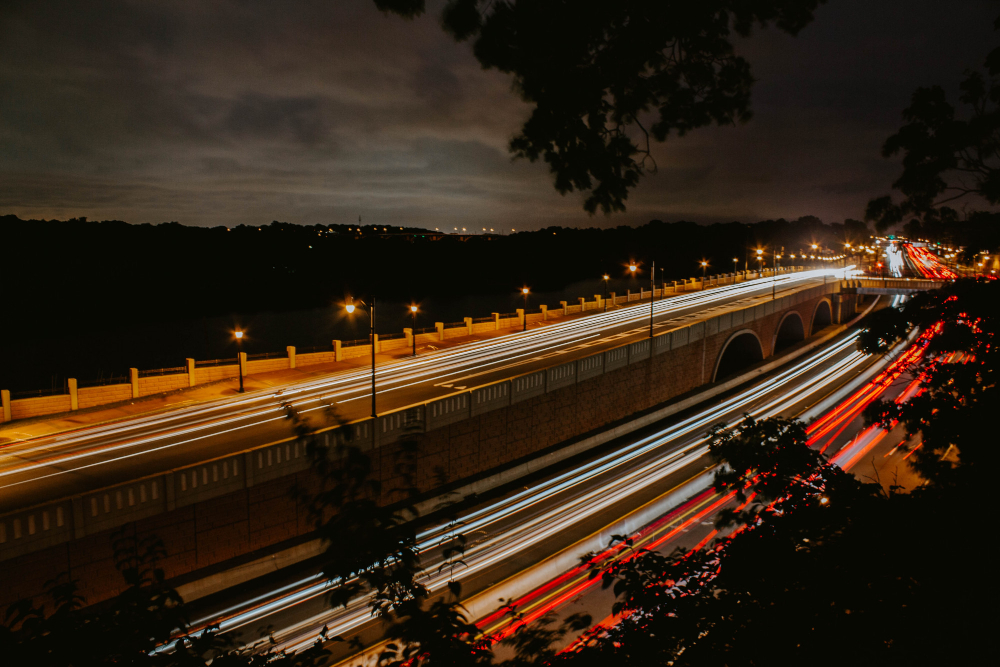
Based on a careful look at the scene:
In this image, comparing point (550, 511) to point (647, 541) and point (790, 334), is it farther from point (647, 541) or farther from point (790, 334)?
point (790, 334)

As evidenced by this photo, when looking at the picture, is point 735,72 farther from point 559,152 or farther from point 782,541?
point 782,541

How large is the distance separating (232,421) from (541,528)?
10.1 meters

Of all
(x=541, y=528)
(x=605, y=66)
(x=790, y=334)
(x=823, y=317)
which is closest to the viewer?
(x=605, y=66)

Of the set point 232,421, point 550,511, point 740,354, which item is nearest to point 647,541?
point 550,511

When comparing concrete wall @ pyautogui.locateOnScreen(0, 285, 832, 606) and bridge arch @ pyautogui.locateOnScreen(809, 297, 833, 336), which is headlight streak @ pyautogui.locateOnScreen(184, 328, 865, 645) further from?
bridge arch @ pyautogui.locateOnScreen(809, 297, 833, 336)

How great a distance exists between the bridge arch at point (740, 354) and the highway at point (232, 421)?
14.7 metres

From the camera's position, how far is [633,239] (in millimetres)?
144875

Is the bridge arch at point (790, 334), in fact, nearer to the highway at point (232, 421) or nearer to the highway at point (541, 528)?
the highway at point (541, 528)

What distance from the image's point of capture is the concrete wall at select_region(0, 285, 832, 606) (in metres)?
10.7

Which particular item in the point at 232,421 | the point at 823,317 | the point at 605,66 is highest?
the point at 605,66

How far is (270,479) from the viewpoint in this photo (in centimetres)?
1401

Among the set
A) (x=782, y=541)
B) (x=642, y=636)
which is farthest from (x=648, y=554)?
(x=782, y=541)

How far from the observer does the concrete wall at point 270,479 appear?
10703 millimetres

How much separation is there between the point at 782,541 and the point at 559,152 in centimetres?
474
